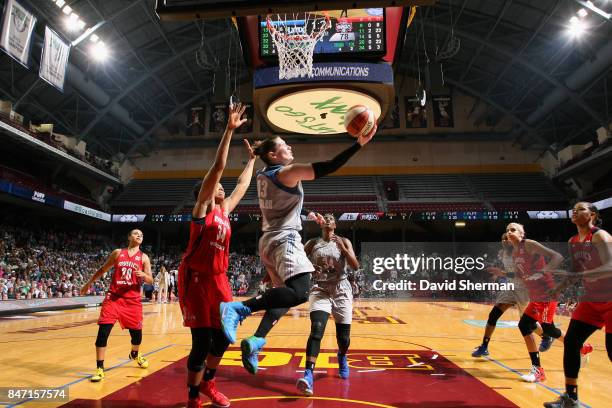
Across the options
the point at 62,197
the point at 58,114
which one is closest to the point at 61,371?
the point at 62,197

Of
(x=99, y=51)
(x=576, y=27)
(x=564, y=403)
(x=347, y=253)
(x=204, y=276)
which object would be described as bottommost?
(x=564, y=403)

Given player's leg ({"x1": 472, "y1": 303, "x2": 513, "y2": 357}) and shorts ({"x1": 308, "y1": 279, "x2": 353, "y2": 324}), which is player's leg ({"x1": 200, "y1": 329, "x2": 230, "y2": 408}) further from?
player's leg ({"x1": 472, "y1": 303, "x2": 513, "y2": 357})

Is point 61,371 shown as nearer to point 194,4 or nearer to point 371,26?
point 194,4

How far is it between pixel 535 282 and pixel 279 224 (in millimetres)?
3613

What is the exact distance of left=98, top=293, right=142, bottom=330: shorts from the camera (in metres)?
4.97

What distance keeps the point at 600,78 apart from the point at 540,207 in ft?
27.2

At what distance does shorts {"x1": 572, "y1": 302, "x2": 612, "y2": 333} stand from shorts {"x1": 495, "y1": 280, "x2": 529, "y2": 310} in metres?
1.70

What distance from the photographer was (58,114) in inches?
948

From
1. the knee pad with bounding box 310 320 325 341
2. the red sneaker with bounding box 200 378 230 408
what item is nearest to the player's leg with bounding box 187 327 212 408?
the red sneaker with bounding box 200 378 230 408

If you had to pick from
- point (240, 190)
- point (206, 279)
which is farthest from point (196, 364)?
point (240, 190)

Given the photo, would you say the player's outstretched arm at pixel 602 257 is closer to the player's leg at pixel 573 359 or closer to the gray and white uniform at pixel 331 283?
the player's leg at pixel 573 359

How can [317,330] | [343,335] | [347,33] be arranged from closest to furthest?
[317,330]
[343,335]
[347,33]

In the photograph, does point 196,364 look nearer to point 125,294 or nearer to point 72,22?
point 125,294

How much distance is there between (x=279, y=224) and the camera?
11.2 feet
